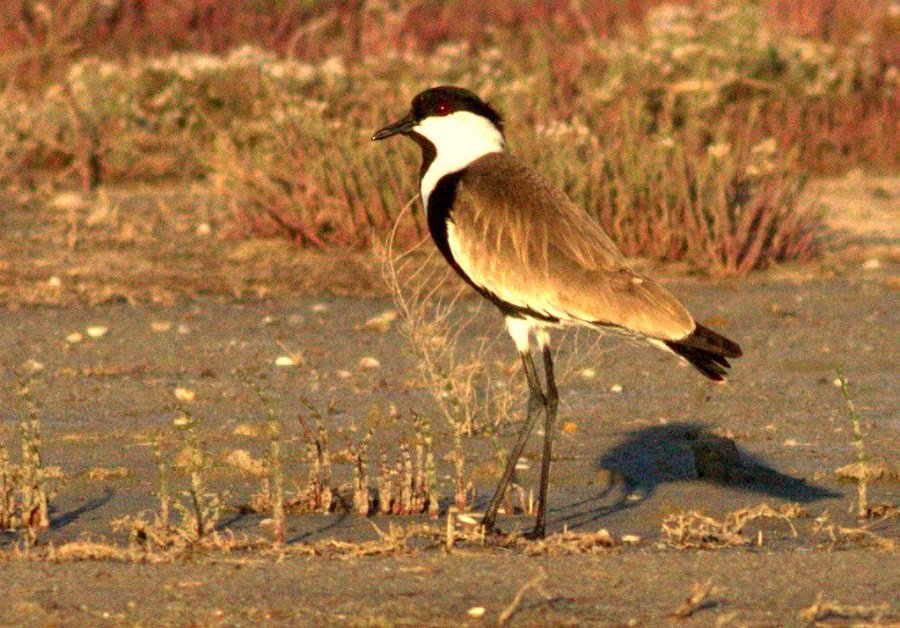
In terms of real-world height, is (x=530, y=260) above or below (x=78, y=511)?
above

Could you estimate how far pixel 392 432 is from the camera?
258 inches

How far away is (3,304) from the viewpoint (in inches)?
347

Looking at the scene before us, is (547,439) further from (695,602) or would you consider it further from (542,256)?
(695,602)

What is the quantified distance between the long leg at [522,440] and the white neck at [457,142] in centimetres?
62

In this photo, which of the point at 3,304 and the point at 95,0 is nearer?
the point at 3,304

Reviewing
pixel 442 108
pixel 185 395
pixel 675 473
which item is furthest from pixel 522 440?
pixel 185 395

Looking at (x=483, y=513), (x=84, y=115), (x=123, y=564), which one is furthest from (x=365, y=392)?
(x=84, y=115)

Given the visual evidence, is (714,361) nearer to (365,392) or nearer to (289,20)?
(365,392)

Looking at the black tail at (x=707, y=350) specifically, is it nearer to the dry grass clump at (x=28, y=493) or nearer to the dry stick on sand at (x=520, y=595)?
the dry stick on sand at (x=520, y=595)

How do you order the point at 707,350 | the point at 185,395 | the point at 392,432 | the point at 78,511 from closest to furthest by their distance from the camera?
the point at 707,350, the point at 78,511, the point at 392,432, the point at 185,395

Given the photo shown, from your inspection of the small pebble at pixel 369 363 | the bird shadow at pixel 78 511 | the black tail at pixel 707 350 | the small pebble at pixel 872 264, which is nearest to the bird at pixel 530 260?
the black tail at pixel 707 350

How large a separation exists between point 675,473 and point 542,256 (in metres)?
1.11

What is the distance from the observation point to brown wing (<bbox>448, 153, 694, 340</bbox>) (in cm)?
530

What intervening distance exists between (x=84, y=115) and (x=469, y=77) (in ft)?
9.22
